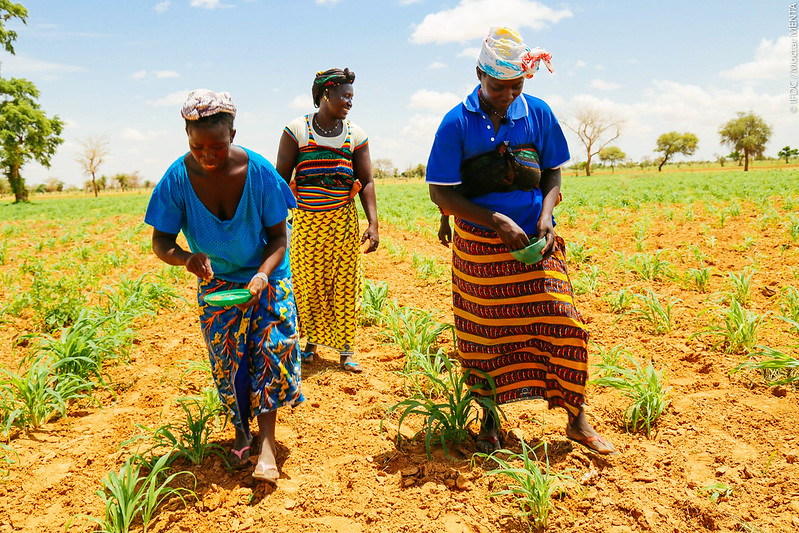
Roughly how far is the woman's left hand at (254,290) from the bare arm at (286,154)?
1.38 metres

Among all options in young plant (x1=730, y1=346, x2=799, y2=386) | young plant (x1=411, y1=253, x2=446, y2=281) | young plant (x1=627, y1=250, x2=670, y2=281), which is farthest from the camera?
young plant (x1=411, y1=253, x2=446, y2=281)

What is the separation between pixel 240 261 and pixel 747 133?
6480cm

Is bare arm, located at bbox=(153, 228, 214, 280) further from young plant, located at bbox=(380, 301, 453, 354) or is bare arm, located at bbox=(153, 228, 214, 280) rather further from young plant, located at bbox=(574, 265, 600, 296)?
young plant, located at bbox=(574, 265, 600, 296)

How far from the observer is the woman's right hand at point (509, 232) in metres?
2.15

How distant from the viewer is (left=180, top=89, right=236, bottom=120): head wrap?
6.21 feet

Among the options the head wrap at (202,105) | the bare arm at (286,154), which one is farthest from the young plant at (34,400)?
the head wrap at (202,105)

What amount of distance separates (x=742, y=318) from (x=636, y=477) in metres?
1.76

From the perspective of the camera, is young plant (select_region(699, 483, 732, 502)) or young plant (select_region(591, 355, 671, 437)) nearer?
young plant (select_region(699, 483, 732, 502))

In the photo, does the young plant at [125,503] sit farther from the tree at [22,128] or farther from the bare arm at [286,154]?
the tree at [22,128]

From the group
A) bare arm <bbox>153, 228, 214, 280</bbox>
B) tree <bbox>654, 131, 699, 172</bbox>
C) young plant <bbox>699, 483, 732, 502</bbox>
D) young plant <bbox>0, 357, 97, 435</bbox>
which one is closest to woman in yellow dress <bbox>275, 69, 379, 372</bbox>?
bare arm <bbox>153, 228, 214, 280</bbox>

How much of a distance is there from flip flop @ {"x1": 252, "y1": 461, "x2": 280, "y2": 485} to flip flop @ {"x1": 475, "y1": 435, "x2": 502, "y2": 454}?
3.00ft

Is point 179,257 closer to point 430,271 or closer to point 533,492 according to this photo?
point 533,492

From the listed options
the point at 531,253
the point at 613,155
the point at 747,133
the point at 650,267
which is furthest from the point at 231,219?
the point at 613,155

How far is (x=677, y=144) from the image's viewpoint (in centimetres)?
6619
